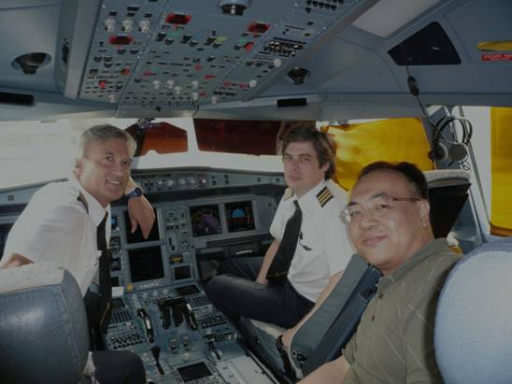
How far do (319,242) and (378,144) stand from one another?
2023 mm

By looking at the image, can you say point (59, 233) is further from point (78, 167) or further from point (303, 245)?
point (303, 245)

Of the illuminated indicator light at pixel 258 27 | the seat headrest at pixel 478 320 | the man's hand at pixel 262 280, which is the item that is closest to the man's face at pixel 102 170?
the illuminated indicator light at pixel 258 27

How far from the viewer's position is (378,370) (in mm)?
1310

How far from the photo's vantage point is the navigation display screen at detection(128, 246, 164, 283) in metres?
3.74

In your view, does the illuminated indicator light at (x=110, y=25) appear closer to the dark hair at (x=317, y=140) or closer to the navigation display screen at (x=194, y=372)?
the dark hair at (x=317, y=140)

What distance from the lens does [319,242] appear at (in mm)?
2473

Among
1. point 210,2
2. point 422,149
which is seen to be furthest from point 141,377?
point 422,149

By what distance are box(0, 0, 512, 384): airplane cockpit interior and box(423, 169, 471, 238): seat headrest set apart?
0.03 ft

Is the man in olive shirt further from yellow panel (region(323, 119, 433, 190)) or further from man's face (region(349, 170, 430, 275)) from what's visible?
yellow panel (region(323, 119, 433, 190))

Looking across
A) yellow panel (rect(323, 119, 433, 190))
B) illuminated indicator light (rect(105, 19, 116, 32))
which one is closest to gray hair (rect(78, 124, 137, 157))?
illuminated indicator light (rect(105, 19, 116, 32))

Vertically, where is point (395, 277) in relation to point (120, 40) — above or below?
below

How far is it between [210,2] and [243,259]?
241cm

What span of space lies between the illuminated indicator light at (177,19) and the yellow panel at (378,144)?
2.71 m

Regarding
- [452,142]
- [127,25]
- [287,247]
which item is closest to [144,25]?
[127,25]
